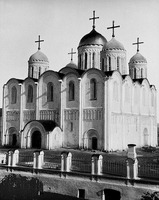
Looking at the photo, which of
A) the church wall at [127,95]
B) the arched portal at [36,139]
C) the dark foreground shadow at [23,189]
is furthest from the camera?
the church wall at [127,95]

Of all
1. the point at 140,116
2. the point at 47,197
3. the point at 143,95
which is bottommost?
the point at 47,197

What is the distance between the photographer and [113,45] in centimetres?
2969

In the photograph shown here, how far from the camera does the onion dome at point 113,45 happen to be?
97.0 feet

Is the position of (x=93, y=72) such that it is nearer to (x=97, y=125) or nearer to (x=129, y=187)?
(x=97, y=125)

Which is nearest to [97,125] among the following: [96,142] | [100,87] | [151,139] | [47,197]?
[96,142]

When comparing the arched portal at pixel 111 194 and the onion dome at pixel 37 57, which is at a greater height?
the onion dome at pixel 37 57

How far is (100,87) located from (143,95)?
7.31 meters

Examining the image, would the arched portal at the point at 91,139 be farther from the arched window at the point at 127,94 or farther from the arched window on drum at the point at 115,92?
the arched window at the point at 127,94

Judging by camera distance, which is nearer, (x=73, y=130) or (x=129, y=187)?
(x=129, y=187)

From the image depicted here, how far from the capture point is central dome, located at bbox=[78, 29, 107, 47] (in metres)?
30.8

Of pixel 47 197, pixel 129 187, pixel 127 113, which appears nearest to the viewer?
pixel 129 187

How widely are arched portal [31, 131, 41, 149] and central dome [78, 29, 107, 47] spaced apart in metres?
10.4

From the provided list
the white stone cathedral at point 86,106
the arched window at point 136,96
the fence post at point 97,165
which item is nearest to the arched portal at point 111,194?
the fence post at point 97,165

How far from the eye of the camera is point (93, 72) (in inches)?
1040
